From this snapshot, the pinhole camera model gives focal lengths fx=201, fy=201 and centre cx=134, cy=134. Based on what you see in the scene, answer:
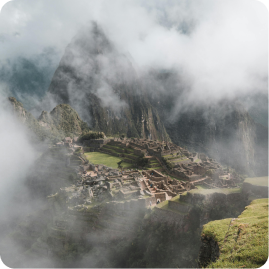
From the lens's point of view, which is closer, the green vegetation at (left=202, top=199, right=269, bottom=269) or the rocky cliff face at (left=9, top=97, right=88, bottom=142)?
the green vegetation at (left=202, top=199, right=269, bottom=269)

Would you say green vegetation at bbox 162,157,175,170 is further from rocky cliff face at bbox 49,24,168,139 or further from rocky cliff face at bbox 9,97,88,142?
rocky cliff face at bbox 49,24,168,139

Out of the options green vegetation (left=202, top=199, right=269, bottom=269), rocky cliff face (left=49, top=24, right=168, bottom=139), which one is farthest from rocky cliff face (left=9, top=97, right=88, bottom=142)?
green vegetation (left=202, top=199, right=269, bottom=269)

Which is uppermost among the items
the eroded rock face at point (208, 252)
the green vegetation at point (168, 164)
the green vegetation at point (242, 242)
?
the green vegetation at point (242, 242)

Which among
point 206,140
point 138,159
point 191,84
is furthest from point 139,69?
point 138,159

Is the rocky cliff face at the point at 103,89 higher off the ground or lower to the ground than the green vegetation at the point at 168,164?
higher

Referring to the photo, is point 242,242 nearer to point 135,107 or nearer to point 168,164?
point 168,164

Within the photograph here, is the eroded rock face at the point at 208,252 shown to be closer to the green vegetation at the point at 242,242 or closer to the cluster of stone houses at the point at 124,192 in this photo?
the green vegetation at the point at 242,242

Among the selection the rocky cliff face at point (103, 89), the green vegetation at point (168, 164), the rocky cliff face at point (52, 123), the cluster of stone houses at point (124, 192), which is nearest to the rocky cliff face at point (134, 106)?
the rocky cliff face at point (103, 89)

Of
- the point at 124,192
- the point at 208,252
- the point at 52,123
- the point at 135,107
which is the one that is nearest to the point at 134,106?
the point at 135,107

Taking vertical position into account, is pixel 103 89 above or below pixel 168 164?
above
